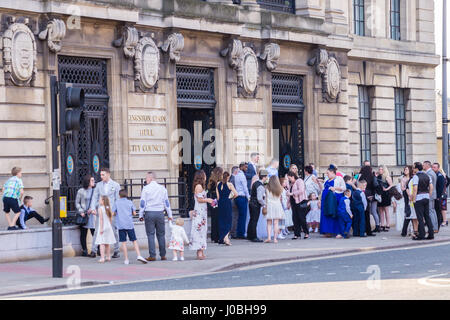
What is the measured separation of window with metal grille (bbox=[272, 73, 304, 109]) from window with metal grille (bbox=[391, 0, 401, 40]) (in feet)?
19.8

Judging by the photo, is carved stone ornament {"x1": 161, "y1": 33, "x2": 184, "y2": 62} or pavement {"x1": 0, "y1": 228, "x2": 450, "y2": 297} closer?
pavement {"x1": 0, "y1": 228, "x2": 450, "y2": 297}

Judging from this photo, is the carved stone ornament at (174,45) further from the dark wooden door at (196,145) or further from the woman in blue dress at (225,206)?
the woman in blue dress at (225,206)

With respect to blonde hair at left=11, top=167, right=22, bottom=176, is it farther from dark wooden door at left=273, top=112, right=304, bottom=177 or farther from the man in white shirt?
dark wooden door at left=273, top=112, right=304, bottom=177

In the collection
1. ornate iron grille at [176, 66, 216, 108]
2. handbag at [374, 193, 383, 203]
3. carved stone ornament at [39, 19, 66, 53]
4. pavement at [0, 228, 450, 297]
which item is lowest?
pavement at [0, 228, 450, 297]

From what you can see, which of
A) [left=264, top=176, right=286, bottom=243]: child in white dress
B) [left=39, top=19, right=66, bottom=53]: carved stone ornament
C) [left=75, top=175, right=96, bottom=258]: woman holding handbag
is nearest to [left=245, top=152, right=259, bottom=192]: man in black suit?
[left=264, top=176, right=286, bottom=243]: child in white dress

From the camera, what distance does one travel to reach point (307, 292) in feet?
46.2

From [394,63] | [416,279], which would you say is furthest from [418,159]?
[416,279]

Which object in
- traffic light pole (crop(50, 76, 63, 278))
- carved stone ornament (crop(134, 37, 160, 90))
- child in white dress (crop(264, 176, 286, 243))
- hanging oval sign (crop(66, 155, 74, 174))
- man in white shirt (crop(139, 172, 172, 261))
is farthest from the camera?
carved stone ornament (crop(134, 37, 160, 90))

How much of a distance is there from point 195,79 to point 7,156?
6.93 metres

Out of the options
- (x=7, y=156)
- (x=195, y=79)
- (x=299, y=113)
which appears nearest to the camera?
(x=7, y=156)

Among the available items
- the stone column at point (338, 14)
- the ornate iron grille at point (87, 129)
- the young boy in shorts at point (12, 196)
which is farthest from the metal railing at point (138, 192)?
the stone column at point (338, 14)

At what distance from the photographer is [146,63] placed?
89.0ft

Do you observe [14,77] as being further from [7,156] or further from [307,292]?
[307,292]

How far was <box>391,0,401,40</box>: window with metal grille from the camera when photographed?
3706 cm
